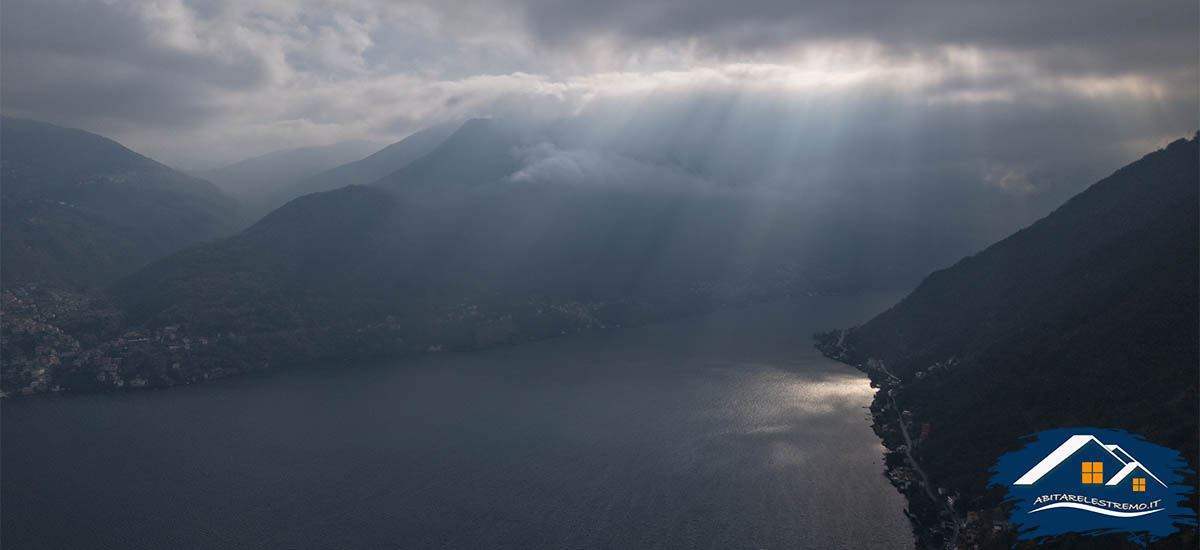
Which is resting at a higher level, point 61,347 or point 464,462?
point 61,347

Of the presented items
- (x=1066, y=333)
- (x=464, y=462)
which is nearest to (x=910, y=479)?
(x=1066, y=333)

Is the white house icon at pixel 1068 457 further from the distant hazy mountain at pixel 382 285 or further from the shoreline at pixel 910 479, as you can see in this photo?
the distant hazy mountain at pixel 382 285

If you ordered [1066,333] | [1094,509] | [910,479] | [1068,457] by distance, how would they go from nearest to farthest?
[1094,509] < [1068,457] < [910,479] < [1066,333]

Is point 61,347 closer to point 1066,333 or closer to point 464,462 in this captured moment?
point 464,462

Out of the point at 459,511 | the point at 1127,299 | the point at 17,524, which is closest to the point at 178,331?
the point at 17,524

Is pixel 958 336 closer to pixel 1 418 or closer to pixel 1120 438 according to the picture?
pixel 1120 438

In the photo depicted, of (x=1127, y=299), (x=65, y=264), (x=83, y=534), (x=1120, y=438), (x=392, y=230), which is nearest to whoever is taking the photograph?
(x=1120, y=438)

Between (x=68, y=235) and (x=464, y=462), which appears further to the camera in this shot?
(x=68, y=235)
